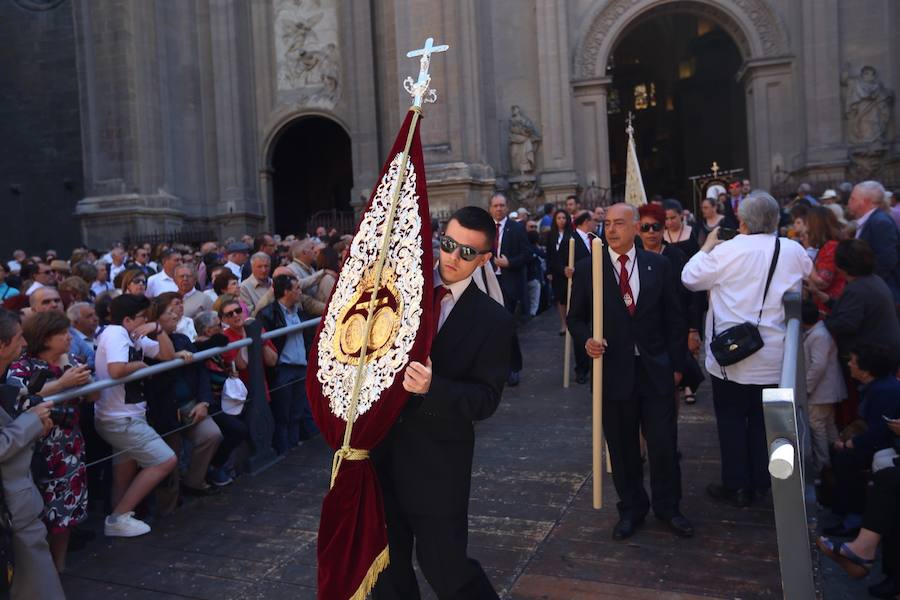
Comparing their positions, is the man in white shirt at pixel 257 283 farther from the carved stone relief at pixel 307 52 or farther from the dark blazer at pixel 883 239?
the carved stone relief at pixel 307 52

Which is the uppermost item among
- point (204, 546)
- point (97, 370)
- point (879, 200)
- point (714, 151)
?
point (714, 151)

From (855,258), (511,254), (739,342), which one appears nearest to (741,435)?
(739,342)

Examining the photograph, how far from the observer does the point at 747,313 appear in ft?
17.4

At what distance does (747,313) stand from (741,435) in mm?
840

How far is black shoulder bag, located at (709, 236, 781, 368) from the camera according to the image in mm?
5105

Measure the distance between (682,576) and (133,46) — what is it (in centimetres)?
2050

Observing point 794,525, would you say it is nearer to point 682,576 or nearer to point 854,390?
point 682,576

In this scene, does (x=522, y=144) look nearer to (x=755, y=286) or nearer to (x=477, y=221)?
(x=755, y=286)

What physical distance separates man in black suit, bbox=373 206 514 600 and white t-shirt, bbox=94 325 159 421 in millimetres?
3063

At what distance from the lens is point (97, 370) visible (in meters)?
5.77

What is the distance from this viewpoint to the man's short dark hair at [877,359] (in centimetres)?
513

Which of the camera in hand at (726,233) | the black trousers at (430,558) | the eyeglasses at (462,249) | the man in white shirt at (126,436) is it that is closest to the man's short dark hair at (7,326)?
the man in white shirt at (126,436)

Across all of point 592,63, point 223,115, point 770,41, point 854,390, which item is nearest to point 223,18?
point 223,115

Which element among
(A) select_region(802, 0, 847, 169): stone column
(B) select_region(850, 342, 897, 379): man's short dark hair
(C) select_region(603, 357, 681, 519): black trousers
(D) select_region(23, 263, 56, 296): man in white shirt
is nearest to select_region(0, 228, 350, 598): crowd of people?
(D) select_region(23, 263, 56, 296): man in white shirt
